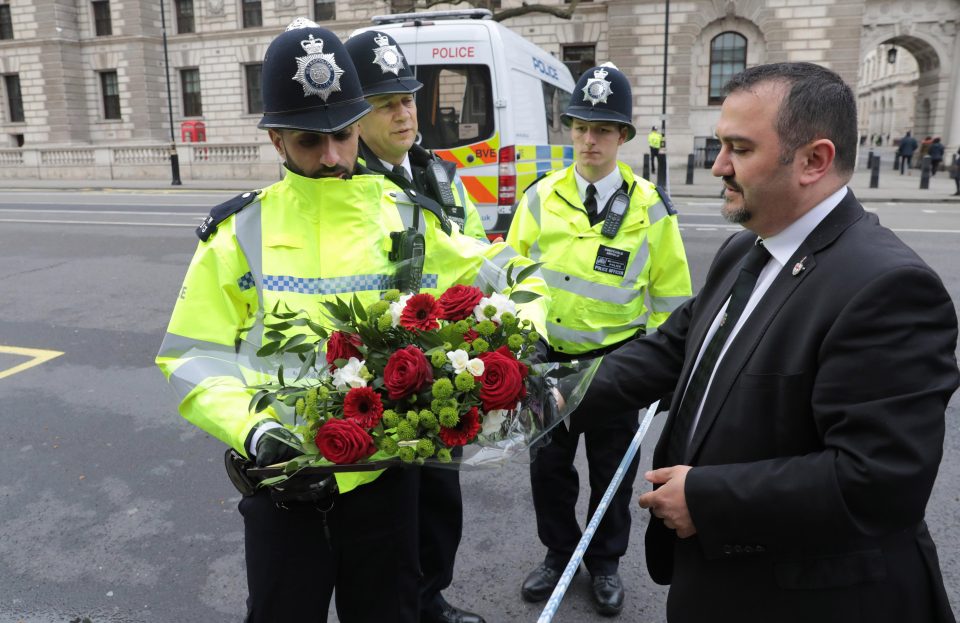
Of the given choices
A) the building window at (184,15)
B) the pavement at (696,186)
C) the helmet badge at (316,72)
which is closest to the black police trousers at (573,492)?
the helmet badge at (316,72)

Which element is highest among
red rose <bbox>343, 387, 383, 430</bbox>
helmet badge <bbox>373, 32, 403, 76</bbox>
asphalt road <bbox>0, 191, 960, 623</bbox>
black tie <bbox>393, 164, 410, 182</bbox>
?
helmet badge <bbox>373, 32, 403, 76</bbox>

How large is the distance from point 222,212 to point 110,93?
43247mm

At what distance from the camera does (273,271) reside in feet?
6.90

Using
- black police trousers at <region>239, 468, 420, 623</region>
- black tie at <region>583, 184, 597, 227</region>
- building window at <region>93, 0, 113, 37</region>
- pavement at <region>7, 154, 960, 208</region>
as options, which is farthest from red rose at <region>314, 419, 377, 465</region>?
building window at <region>93, 0, 113, 37</region>

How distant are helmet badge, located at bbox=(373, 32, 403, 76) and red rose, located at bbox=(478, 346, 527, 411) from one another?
1.63 metres

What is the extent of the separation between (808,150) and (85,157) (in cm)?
3296

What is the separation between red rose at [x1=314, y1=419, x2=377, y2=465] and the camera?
1.60 meters

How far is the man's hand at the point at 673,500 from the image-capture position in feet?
5.41

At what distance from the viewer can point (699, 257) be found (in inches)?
396

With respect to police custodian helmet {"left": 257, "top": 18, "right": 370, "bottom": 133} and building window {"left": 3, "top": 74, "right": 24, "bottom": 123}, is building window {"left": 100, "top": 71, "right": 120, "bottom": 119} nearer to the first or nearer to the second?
building window {"left": 3, "top": 74, "right": 24, "bottom": 123}

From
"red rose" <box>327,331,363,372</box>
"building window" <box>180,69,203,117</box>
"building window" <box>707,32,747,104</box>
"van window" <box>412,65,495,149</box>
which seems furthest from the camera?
"building window" <box>180,69,203,117</box>

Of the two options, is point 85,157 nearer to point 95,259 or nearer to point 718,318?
point 95,259

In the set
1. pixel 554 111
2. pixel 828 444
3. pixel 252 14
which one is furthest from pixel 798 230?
pixel 252 14

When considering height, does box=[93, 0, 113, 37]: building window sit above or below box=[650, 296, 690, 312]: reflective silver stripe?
above
